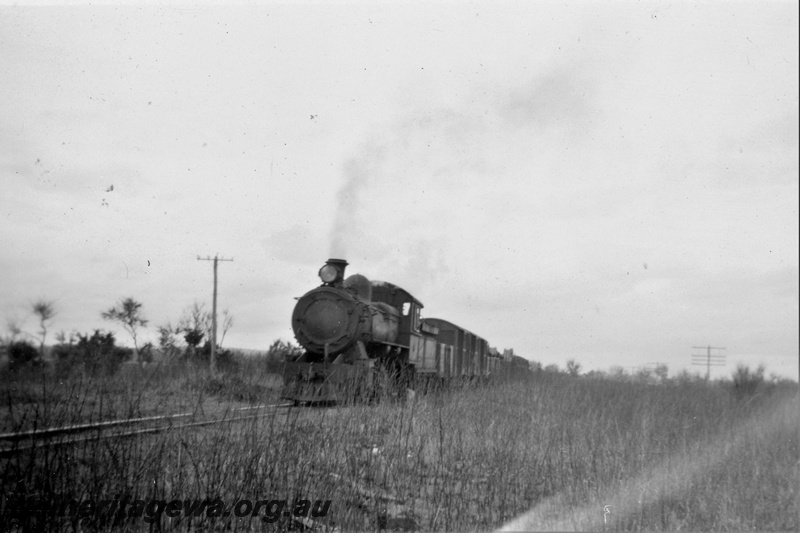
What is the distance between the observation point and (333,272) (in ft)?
42.6

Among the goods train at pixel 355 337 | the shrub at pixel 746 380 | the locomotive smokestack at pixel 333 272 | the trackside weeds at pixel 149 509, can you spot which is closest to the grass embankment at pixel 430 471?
the trackside weeds at pixel 149 509

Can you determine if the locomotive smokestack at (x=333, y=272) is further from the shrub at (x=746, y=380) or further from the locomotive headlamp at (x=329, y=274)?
the shrub at (x=746, y=380)

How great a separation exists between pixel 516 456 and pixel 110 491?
3.85m

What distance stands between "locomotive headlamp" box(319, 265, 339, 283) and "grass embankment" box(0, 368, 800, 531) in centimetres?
504

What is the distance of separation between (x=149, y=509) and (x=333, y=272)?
29.5 ft

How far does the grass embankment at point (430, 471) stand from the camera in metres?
4.39

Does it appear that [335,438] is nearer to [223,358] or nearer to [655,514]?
[655,514]

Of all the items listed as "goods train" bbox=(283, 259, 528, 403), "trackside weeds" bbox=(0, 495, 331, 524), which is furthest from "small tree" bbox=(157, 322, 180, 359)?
"trackside weeds" bbox=(0, 495, 331, 524)

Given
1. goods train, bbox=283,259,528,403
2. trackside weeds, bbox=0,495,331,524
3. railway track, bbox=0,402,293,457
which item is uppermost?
goods train, bbox=283,259,528,403

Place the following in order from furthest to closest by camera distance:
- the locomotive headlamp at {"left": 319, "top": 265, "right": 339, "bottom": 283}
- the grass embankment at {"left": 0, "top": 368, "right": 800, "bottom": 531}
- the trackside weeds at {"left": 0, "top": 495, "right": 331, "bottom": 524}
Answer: the locomotive headlamp at {"left": 319, "top": 265, "right": 339, "bottom": 283}, the grass embankment at {"left": 0, "top": 368, "right": 800, "bottom": 531}, the trackside weeds at {"left": 0, "top": 495, "right": 331, "bottom": 524}

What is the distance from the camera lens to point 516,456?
6.20m

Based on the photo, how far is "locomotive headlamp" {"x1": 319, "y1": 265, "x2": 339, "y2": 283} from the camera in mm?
12953

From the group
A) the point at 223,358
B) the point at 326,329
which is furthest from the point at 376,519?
the point at 223,358

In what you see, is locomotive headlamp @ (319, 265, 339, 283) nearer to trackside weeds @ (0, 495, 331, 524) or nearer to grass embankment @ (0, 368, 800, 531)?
grass embankment @ (0, 368, 800, 531)
